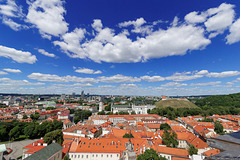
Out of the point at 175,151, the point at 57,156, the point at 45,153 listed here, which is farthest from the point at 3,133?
the point at 175,151

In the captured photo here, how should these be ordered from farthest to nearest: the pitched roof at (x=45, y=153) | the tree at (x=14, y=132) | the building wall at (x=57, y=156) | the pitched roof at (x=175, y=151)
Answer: the tree at (x=14, y=132) → the pitched roof at (x=175, y=151) → the building wall at (x=57, y=156) → the pitched roof at (x=45, y=153)

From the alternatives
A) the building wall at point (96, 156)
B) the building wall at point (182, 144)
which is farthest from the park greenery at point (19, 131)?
the building wall at point (182, 144)

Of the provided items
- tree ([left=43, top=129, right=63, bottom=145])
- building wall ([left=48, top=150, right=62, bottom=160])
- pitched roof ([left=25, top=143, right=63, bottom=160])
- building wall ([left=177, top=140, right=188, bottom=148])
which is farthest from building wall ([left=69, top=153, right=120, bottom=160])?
building wall ([left=177, top=140, right=188, bottom=148])

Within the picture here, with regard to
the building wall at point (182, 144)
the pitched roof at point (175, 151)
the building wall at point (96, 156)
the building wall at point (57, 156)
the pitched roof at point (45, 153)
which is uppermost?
the pitched roof at point (45, 153)

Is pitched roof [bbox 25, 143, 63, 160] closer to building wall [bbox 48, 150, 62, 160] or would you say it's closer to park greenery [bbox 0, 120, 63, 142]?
building wall [bbox 48, 150, 62, 160]

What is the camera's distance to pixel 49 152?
24.6 m

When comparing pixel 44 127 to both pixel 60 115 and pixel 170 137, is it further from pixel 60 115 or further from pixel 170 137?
pixel 170 137

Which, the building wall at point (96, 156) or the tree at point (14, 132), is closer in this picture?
the building wall at point (96, 156)

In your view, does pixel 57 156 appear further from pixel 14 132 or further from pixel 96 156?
pixel 14 132

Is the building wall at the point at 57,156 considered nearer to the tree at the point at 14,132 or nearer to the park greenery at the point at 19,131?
the park greenery at the point at 19,131

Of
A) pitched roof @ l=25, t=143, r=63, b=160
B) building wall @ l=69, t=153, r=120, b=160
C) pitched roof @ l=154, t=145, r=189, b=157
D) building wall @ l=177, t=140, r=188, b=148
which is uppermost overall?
pitched roof @ l=25, t=143, r=63, b=160

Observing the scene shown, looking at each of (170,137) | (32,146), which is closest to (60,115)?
(32,146)

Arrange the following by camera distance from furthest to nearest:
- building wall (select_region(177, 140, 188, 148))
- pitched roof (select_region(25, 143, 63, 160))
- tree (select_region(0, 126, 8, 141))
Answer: tree (select_region(0, 126, 8, 141)) → building wall (select_region(177, 140, 188, 148)) → pitched roof (select_region(25, 143, 63, 160))

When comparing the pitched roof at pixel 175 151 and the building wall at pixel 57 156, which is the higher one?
the building wall at pixel 57 156
